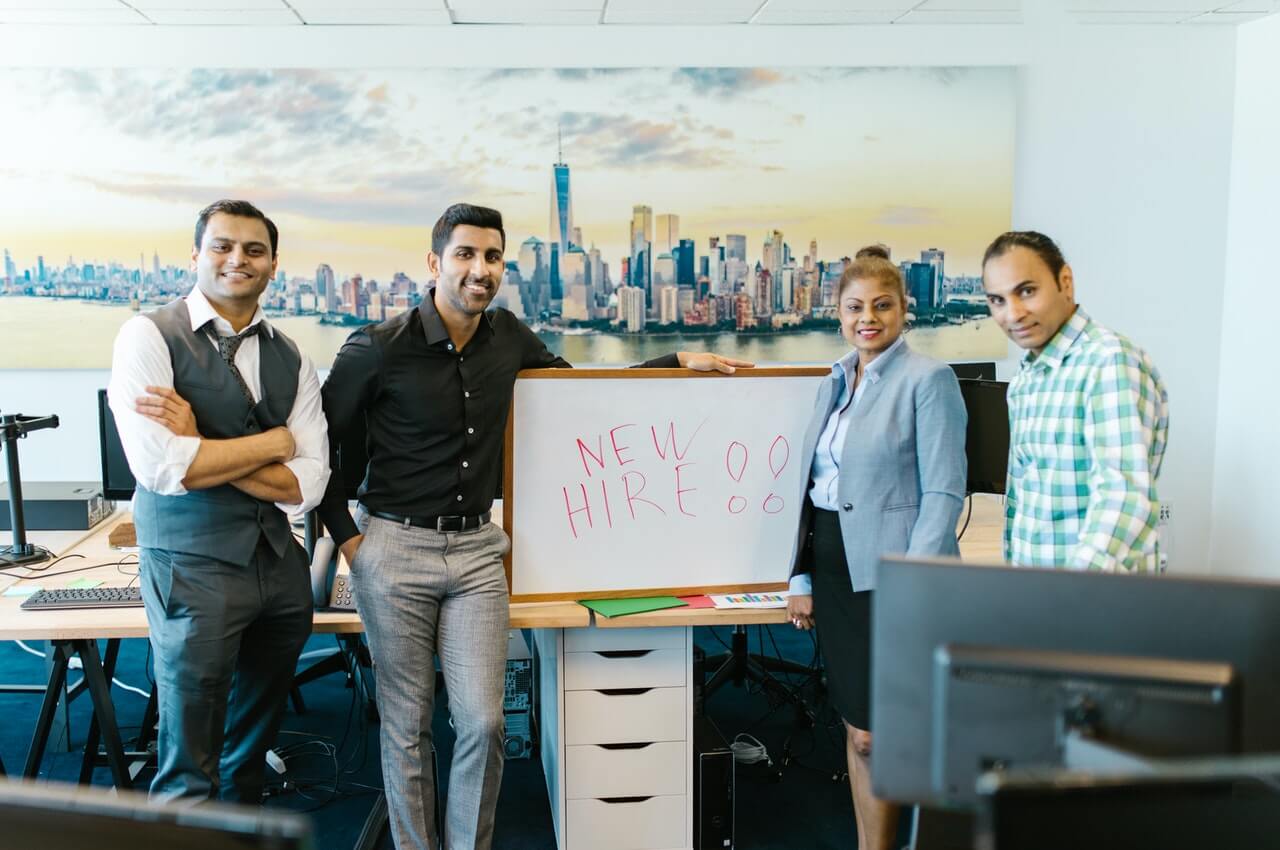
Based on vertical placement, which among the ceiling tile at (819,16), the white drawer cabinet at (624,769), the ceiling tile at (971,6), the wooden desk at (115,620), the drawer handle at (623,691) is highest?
the ceiling tile at (971,6)

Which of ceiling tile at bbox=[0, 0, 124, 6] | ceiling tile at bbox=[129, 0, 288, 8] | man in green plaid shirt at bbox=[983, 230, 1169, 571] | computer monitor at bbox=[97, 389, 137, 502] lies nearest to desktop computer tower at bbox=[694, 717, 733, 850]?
man in green plaid shirt at bbox=[983, 230, 1169, 571]

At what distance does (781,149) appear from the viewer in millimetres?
4105

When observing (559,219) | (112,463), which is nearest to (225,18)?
(559,219)

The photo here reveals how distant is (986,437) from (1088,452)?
1.15 meters

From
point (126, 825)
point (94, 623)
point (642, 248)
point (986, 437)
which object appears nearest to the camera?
point (126, 825)

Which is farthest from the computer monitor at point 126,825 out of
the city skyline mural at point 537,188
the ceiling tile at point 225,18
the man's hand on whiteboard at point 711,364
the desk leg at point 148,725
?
the ceiling tile at point 225,18

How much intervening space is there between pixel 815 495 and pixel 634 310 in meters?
2.15

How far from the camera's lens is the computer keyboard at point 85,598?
232cm

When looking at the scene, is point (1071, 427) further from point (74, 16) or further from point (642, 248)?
point (74, 16)

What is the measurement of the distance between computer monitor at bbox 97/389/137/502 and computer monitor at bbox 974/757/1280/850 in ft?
9.02

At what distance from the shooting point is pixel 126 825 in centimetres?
68

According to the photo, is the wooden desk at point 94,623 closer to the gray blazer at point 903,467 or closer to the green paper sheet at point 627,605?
the green paper sheet at point 627,605

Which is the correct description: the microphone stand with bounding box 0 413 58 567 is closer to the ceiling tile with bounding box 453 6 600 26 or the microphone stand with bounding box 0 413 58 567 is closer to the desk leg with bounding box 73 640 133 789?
the desk leg with bounding box 73 640 133 789

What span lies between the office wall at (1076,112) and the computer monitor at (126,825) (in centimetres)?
366
